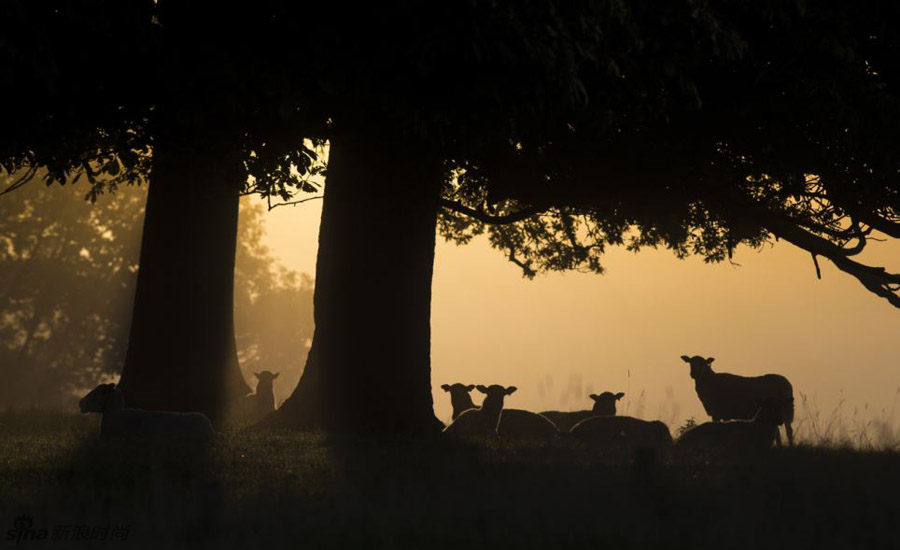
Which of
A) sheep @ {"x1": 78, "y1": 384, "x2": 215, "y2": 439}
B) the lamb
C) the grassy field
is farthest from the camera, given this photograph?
the lamb

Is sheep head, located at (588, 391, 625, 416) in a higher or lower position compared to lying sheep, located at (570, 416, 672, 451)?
higher

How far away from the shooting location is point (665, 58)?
14312mm

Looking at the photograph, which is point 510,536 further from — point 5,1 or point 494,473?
point 5,1

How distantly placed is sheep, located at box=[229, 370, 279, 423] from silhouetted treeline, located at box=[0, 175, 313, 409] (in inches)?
963

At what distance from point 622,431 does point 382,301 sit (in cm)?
407

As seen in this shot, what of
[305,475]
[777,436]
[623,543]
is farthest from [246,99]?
[777,436]

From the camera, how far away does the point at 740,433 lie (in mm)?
17656

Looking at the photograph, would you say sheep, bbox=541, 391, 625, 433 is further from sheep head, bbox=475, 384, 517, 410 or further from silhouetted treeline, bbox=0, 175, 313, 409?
silhouetted treeline, bbox=0, 175, 313, 409

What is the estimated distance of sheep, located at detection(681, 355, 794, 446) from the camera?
24719 mm

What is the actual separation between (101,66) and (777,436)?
12532mm

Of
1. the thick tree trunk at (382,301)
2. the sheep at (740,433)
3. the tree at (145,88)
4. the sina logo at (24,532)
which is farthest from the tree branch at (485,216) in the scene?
the sina logo at (24,532)

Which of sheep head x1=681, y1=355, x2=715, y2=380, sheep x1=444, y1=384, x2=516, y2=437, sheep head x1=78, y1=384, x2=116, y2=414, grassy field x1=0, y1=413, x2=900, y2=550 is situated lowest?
grassy field x1=0, y1=413, x2=900, y2=550

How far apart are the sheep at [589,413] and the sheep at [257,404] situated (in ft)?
18.9

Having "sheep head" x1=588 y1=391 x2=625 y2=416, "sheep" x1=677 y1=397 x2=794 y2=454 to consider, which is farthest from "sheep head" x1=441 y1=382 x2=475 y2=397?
"sheep" x1=677 y1=397 x2=794 y2=454
